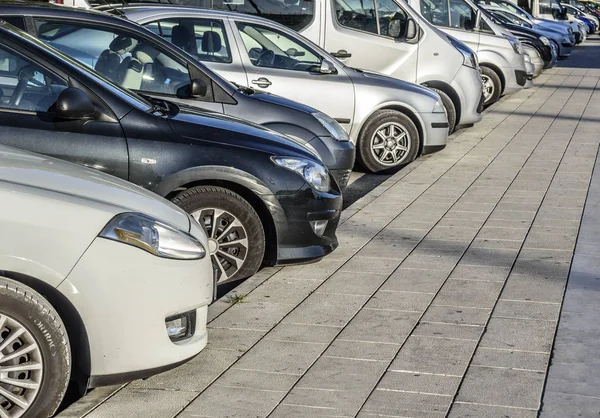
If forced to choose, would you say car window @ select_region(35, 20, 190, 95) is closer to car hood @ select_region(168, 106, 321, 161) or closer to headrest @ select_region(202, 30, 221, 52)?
car hood @ select_region(168, 106, 321, 161)

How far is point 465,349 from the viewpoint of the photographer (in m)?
5.36

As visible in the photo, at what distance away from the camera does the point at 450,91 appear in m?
14.4

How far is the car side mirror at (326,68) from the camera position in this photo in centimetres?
1102

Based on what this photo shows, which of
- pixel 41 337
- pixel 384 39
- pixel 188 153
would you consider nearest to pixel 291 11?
pixel 384 39

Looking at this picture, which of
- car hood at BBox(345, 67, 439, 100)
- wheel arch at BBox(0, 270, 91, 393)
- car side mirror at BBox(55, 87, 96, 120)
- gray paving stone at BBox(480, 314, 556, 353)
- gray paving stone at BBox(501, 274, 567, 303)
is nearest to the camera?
wheel arch at BBox(0, 270, 91, 393)

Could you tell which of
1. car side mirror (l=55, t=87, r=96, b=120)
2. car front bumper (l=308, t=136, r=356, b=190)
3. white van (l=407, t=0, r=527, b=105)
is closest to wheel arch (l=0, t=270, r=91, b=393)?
car side mirror (l=55, t=87, r=96, b=120)

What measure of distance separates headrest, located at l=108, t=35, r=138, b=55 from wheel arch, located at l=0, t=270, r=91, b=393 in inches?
151

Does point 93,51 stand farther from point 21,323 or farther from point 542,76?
point 542,76

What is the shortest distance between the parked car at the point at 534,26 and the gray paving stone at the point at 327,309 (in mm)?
19926

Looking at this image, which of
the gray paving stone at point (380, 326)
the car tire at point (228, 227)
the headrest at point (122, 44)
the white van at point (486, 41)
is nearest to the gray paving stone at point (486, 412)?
the gray paving stone at point (380, 326)

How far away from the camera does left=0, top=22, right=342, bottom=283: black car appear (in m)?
6.07

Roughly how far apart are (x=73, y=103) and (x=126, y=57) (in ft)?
Answer: 7.59

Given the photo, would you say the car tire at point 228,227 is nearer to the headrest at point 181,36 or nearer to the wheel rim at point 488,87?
the headrest at point 181,36

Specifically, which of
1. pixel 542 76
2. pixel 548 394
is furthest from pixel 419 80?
pixel 542 76
